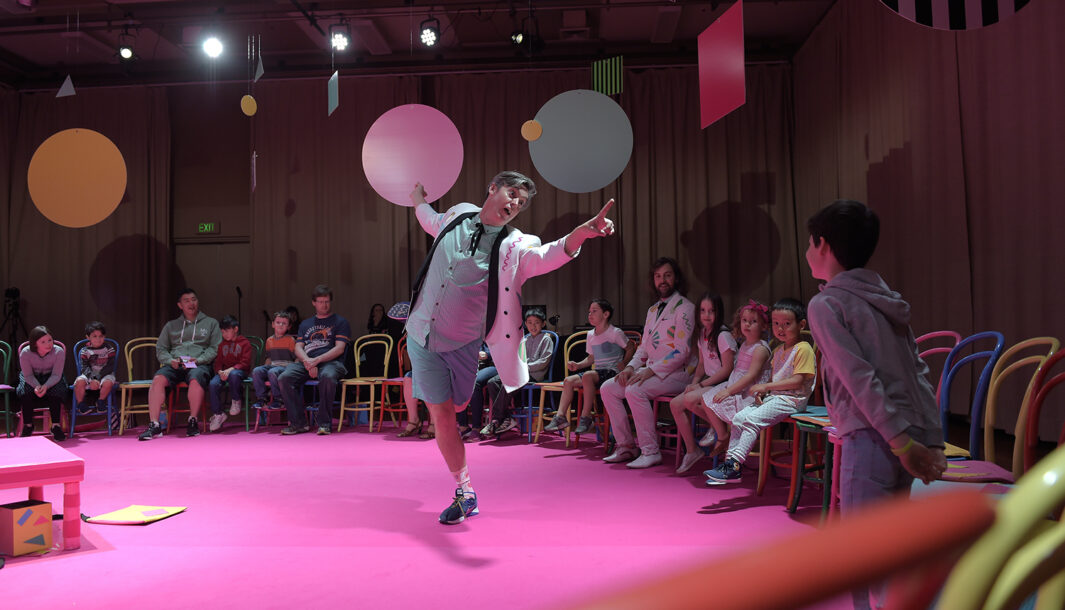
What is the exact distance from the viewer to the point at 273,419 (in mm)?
6301

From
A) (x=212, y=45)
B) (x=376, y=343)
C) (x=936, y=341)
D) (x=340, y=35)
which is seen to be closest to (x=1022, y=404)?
(x=936, y=341)

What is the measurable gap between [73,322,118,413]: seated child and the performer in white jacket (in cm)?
392

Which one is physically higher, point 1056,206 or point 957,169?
point 957,169

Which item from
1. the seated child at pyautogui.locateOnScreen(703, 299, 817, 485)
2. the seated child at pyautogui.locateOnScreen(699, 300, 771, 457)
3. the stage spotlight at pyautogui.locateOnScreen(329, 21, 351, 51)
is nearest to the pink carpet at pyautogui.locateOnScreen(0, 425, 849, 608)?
the seated child at pyautogui.locateOnScreen(703, 299, 817, 485)

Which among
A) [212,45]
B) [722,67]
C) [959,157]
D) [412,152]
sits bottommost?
[959,157]

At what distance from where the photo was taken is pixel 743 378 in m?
3.53

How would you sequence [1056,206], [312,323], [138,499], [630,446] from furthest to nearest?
[312,323] < [630,446] < [1056,206] < [138,499]

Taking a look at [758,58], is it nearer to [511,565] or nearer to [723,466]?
[723,466]

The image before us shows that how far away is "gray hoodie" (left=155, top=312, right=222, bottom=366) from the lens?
5.87 m

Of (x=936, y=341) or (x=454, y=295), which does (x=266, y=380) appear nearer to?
(x=454, y=295)

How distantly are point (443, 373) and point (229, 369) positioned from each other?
360 centimetres

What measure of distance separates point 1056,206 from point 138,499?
186 inches

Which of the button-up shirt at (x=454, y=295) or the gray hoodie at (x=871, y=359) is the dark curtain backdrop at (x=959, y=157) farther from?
the button-up shirt at (x=454, y=295)

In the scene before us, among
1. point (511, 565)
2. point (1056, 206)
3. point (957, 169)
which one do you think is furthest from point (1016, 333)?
point (511, 565)
